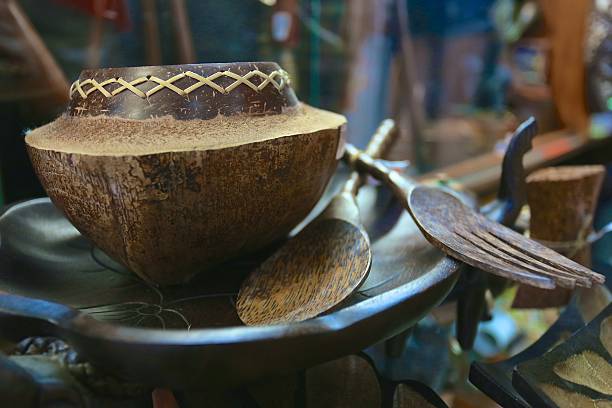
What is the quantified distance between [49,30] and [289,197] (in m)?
0.40

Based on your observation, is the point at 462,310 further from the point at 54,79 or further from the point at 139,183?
the point at 54,79

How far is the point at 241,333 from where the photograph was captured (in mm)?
227

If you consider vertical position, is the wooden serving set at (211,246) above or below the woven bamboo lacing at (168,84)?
below

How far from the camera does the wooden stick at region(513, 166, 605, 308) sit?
0.56 metres

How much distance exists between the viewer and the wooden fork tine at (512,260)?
0.97 feet

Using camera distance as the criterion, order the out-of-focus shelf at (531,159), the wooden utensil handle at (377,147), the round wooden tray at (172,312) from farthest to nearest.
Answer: the out-of-focus shelf at (531,159) → the wooden utensil handle at (377,147) → the round wooden tray at (172,312)

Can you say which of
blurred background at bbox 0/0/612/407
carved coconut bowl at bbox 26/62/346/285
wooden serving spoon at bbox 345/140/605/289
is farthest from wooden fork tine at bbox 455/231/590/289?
blurred background at bbox 0/0/612/407

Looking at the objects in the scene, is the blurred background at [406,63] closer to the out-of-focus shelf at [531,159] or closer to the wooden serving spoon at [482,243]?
the out-of-focus shelf at [531,159]

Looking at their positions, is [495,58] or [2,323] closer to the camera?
[2,323]

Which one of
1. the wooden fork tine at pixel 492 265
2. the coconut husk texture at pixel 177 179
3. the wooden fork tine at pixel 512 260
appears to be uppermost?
the coconut husk texture at pixel 177 179

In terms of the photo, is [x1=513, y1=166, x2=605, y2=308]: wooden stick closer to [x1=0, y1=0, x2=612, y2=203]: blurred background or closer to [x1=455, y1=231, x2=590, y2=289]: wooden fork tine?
[x1=455, y1=231, x2=590, y2=289]: wooden fork tine

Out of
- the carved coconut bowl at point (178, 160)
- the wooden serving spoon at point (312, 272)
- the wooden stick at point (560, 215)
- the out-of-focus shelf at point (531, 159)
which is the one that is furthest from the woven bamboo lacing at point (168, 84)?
the out-of-focus shelf at point (531, 159)

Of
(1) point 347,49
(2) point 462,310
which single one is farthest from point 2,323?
(1) point 347,49

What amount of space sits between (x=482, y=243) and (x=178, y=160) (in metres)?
0.22
